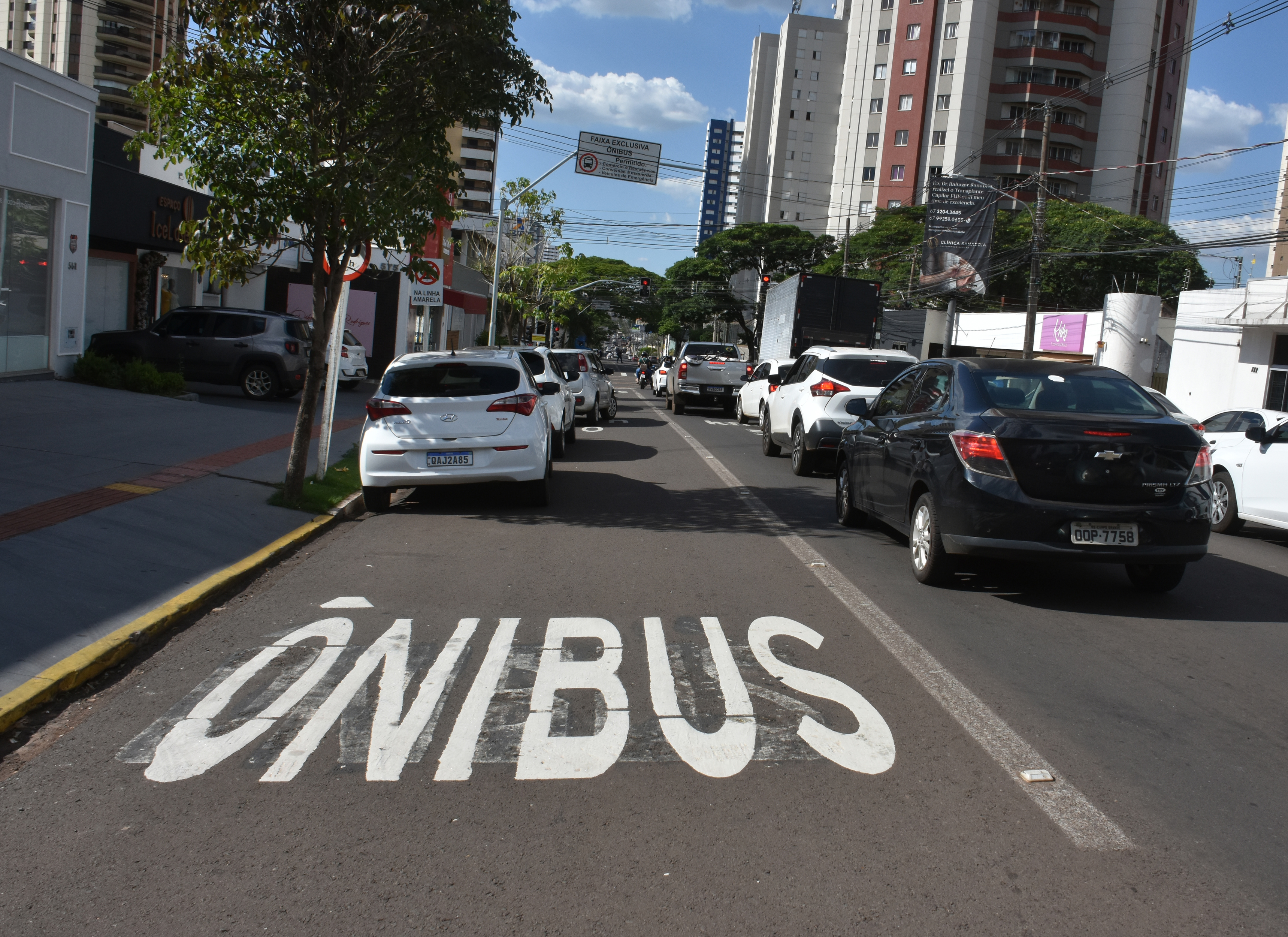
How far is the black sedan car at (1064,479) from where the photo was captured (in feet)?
23.0

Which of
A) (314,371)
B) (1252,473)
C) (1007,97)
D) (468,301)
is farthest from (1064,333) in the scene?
(1007,97)

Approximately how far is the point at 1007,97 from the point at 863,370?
82.2 m

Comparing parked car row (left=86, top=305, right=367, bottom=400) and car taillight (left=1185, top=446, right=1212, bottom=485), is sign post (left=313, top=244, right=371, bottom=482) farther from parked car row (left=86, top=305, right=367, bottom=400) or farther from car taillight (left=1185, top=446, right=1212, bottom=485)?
parked car row (left=86, top=305, right=367, bottom=400)

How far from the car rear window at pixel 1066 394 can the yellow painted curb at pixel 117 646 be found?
210 inches

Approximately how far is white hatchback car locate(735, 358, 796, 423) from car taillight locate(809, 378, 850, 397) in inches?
97.7

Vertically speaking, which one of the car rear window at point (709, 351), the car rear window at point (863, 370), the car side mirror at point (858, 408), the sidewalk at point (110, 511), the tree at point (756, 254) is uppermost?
the tree at point (756, 254)

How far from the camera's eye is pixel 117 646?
563 centimetres

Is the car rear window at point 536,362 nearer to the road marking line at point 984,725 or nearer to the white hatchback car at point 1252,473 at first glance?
the road marking line at point 984,725

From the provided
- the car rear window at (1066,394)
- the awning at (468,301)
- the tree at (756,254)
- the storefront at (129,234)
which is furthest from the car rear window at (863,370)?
the tree at (756,254)

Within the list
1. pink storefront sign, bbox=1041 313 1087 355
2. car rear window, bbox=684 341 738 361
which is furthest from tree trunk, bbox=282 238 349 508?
pink storefront sign, bbox=1041 313 1087 355

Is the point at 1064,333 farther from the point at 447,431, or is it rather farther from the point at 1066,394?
the point at 1066,394

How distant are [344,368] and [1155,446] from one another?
2100cm

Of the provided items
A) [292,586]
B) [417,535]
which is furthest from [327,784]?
[417,535]

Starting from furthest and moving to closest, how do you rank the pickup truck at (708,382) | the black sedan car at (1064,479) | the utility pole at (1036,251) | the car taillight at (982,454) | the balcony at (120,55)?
1. the balcony at (120,55)
2. the utility pole at (1036,251)
3. the pickup truck at (708,382)
4. the car taillight at (982,454)
5. the black sedan car at (1064,479)
